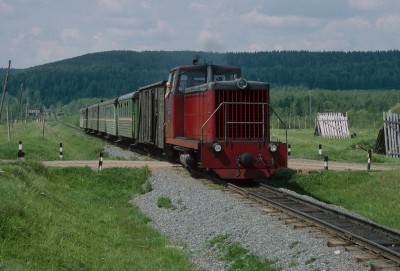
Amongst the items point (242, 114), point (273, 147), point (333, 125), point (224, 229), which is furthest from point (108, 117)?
point (224, 229)

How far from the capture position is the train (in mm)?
18562

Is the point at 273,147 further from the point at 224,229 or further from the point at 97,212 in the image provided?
the point at 224,229

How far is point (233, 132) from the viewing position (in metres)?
19.3

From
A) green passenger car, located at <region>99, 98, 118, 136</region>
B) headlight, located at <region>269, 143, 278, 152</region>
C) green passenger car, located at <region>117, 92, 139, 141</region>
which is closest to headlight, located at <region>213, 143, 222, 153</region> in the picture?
headlight, located at <region>269, 143, 278, 152</region>

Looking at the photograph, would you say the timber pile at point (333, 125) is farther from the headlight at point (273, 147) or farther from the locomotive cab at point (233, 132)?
the headlight at point (273, 147)

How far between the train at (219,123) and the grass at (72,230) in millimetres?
2667

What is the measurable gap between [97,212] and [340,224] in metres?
6.97

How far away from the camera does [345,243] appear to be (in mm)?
10648

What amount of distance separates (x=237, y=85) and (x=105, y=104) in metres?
31.2

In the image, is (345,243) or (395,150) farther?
(395,150)

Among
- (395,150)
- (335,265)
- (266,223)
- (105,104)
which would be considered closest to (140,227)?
(266,223)

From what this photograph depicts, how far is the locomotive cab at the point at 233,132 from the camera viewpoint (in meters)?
18.5

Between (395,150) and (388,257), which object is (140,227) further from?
(395,150)

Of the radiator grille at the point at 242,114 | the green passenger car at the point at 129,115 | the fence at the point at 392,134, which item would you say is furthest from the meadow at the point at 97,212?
the fence at the point at 392,134
